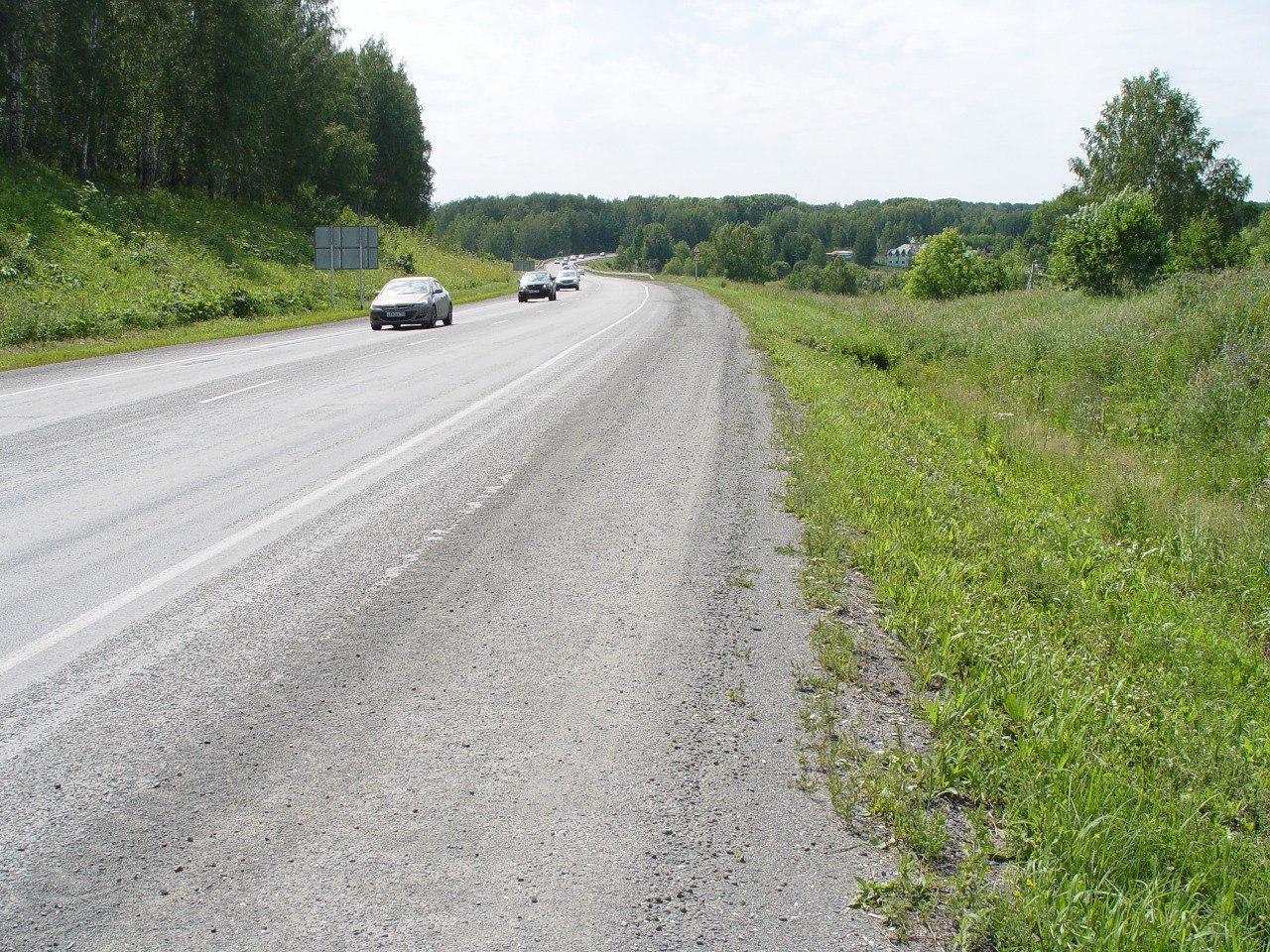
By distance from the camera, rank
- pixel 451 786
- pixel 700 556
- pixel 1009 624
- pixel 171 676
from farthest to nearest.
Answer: pixel 700 556
pixel 1009 624
pixel 171 676
pixel 451 786

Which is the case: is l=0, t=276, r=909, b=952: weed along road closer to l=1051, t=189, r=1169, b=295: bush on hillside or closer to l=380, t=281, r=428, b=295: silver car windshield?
l=380, t=281, r=428, b=295: silver car windshield

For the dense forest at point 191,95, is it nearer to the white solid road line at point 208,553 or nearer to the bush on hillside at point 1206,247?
the white solid road line at point 208,553

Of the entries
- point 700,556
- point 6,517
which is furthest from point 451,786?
point 6,517

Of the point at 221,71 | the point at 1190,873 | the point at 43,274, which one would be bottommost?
the point at 1190,873

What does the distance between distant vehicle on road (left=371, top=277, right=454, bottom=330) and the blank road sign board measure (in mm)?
6899

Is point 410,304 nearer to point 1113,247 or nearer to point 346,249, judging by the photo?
point 346,249

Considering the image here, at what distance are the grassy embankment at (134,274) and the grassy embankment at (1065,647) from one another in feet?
52.8

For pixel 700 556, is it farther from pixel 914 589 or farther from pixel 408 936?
pixel 408 936

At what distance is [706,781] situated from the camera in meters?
3.59

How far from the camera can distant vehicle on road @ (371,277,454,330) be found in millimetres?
26250

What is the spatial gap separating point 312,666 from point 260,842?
145 cm

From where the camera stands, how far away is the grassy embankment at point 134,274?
20.7 m

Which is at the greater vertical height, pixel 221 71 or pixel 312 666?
pixel 221 71

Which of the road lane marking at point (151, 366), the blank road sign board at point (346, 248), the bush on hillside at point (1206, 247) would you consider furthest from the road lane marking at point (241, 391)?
the bush on hillside at point (1206, 247)
